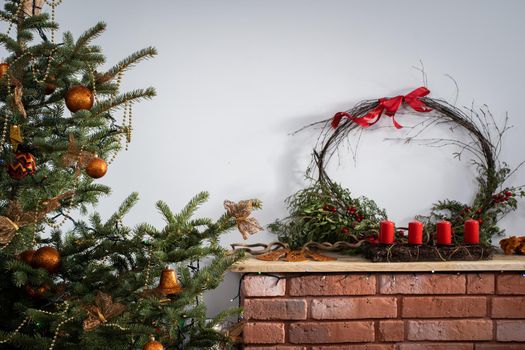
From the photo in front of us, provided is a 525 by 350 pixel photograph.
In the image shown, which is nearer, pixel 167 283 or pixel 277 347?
pixel 167 283

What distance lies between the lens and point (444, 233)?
6.84ft

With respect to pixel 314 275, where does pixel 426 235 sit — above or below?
above

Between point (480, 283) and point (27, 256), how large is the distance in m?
1.52

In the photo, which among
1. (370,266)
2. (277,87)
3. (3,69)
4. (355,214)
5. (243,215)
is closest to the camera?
(3,69)

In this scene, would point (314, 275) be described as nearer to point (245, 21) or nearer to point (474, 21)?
point (245, 21)

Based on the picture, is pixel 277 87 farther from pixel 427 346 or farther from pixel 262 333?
pixel 427 346

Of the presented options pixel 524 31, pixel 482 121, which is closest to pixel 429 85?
pixel 482 121

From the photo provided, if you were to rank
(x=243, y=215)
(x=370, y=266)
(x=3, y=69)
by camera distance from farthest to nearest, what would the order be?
(x=370, y=266)
(x=243, y=215)
(x=3, y=69)

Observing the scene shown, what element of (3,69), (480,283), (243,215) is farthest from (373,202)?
(3,69)

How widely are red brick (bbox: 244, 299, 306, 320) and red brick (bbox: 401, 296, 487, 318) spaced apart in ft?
1.27

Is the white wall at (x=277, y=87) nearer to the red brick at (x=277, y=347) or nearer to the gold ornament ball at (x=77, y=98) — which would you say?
the red brick at (x=277, y=347)

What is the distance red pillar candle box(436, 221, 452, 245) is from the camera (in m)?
2.08

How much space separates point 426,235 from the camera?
2141 millimetres

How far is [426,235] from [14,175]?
4.70 feet
